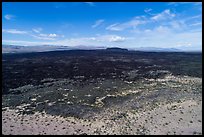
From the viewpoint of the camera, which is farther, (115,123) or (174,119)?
(174,119)

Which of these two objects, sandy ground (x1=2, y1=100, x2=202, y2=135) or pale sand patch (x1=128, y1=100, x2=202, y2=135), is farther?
sandy ground (x1=2, y1=100, x2=202, y2=135)

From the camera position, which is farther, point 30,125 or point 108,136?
point 30,125

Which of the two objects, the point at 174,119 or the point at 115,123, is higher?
the point at 174,119

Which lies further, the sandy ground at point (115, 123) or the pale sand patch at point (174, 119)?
the sandy ground at point (115, 123)

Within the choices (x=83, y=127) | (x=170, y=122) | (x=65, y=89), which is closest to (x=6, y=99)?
(x=65, y=89)

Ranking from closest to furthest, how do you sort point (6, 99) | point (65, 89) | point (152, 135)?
point (152, 135) → point (6, 99) → point (65, 89)

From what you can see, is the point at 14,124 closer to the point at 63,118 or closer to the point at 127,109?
the point at 63,118

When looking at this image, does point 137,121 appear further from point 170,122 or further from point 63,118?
point 63,118

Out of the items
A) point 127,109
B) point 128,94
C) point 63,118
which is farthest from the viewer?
point 128,94
